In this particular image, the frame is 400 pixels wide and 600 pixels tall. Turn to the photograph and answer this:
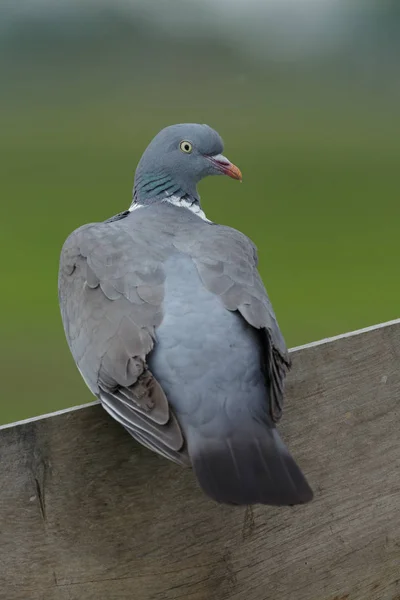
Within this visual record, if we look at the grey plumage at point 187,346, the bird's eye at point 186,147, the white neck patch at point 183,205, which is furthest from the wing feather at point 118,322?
the bird's eye at point 186,147

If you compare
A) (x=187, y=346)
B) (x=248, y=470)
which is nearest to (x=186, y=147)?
(x=187, y=346)

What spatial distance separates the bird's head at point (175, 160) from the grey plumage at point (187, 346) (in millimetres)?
359

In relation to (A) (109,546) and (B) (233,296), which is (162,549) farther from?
(B) (233,296)

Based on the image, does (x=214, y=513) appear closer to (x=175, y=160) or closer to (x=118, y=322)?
(x=118, y=322)

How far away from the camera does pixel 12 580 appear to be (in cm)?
148

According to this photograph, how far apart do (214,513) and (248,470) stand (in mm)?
287

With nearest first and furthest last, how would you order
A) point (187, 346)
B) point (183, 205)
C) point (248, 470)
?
point (248, 470)
point (187, 346)
point (183, 205)

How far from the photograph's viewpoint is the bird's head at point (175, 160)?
2.62 m

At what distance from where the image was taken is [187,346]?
1701 millimetres

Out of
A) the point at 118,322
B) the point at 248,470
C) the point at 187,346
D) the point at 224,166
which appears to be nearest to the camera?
the point at 248,470

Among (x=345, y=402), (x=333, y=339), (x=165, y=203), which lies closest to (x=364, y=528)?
(x=345, y=402)

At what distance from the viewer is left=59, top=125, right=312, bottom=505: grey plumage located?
1518 mm

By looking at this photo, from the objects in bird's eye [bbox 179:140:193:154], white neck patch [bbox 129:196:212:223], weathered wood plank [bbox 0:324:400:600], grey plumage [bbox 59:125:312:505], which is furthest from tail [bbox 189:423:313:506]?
bird's eye [bbox 179:140:193:154]

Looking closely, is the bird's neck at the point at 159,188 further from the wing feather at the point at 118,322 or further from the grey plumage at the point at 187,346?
the wing feather at the point at 118,322
